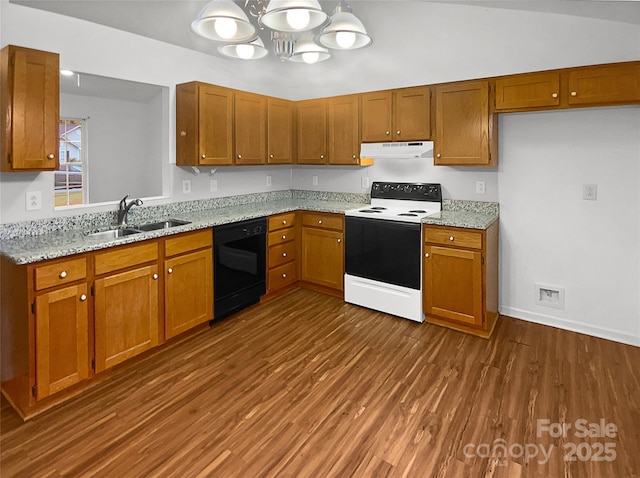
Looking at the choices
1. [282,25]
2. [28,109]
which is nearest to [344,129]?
[282,25]

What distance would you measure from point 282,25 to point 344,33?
1.84ft

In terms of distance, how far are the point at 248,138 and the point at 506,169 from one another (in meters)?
2.44

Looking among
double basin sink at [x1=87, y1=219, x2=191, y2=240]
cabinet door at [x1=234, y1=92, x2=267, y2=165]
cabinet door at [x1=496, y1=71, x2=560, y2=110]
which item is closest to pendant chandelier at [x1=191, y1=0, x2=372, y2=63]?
cabinet door at [x1=234, y1=92, x2=267, y2=165]

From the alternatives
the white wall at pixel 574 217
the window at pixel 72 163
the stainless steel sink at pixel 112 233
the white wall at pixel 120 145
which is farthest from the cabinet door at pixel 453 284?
the window at pixel 72 163

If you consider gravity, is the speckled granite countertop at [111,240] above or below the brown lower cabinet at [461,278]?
above

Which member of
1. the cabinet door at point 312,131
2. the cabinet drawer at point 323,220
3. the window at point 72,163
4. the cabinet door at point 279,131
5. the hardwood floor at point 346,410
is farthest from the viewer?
the window at point 72,163

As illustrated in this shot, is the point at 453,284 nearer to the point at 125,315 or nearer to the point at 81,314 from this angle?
the point at 125,315

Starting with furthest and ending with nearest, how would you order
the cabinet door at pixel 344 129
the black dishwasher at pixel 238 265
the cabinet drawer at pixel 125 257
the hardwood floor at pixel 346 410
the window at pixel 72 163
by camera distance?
the window at pixel 72 163 → the cabinet door at pixel 344 129 → the black dishwasher at pixel 238 265 → the cabinet drawer at pixel 125 257 → the hardwood floor at pixel 346 410

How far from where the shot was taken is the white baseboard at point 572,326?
122 inches

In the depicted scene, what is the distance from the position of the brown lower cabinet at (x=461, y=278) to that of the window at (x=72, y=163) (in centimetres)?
437

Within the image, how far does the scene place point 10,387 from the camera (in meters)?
2.34

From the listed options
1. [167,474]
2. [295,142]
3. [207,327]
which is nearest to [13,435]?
[167,474]

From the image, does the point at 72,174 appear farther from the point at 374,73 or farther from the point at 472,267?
the point at 472,267

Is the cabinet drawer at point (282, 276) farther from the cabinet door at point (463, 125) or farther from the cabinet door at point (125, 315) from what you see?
the cabinet door at point (463, 125)
